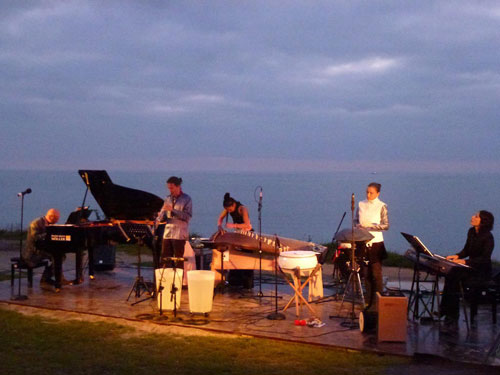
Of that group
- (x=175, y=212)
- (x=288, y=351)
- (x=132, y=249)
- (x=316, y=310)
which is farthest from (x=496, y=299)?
(x=132, y=249)

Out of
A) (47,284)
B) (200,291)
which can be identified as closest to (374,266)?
(200,291)

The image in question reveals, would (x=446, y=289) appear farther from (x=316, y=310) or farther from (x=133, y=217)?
(x=133, y=217)

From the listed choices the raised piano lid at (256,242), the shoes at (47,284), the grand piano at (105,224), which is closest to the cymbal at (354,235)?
the raised piano lid at (256,242)

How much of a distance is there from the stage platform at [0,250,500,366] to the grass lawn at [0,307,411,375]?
272 mm

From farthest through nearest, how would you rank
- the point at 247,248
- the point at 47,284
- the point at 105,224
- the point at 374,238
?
1. the point at 47,284
2. the point at 105,224
3. the point at 247,248
4. the point at 374,238

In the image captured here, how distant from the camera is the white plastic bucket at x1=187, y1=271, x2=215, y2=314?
7.09m

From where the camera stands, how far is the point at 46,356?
569 cm

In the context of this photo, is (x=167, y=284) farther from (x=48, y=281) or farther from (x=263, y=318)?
(x=48, y=281)

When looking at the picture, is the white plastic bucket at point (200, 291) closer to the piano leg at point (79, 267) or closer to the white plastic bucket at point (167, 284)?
the white plastic bucket at point (167, 284)

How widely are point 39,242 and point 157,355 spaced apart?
12.5 feet

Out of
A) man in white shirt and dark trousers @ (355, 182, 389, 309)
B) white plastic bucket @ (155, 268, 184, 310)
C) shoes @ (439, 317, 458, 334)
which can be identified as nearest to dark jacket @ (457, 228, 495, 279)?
shoes @ (439, 317, 458, 334)

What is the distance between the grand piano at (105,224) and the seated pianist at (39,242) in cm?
14

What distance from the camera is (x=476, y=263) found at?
23.1 feet

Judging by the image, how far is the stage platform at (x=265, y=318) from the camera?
6.06 metres
